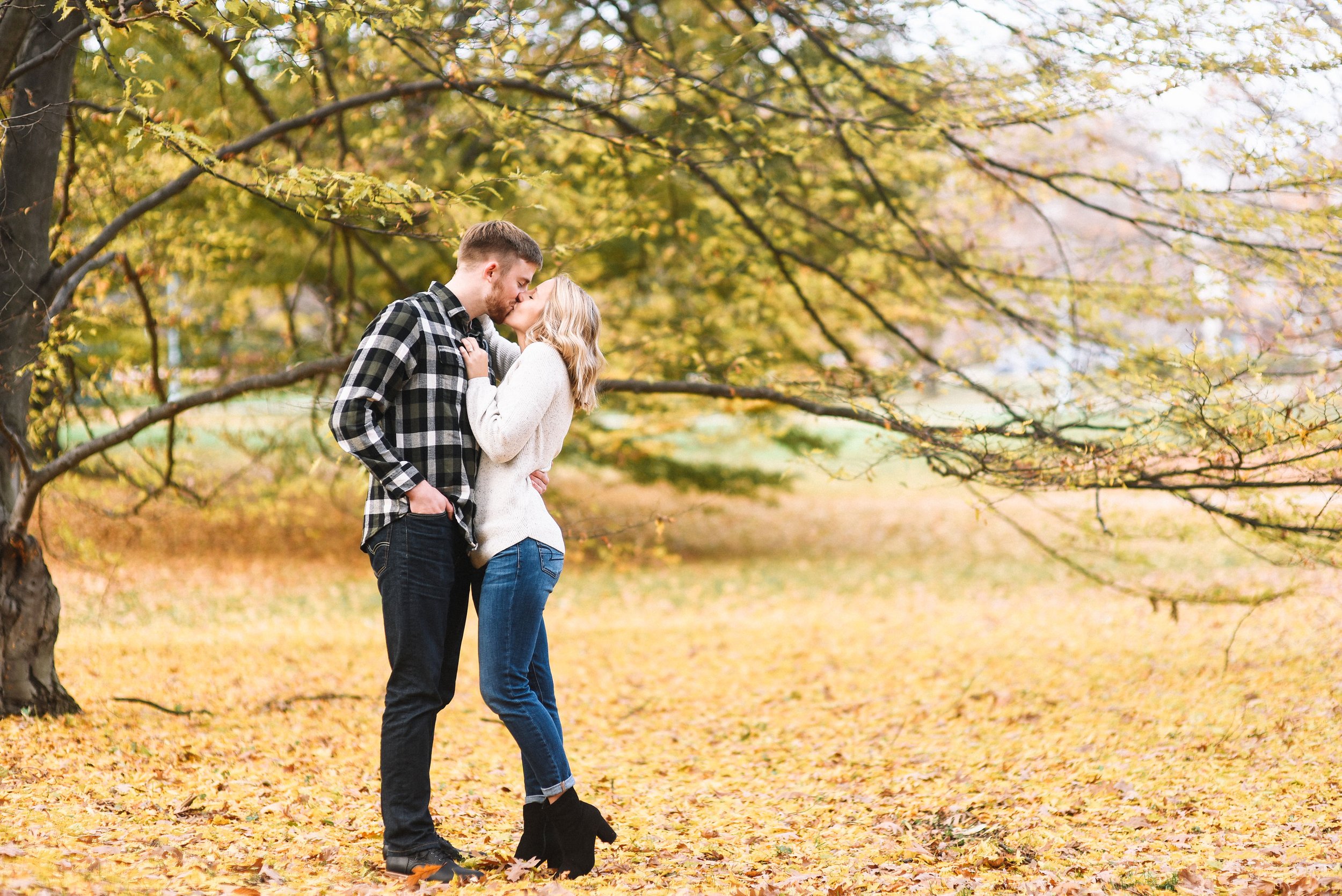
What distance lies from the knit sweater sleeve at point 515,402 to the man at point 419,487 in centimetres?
11

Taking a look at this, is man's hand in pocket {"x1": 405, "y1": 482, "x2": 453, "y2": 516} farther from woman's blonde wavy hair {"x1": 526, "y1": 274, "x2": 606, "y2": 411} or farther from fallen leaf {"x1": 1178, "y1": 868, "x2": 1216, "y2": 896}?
fallen leaf {"x1": 1178, "y1": 868, "x2": 1216, "y2": 896}

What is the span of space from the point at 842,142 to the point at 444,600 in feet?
13.8

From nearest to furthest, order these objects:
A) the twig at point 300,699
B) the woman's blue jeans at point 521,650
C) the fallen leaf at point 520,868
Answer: the woman's blue jeans at point 521,650 < the fallen leaf at point 520,868 < the twig at point 300,699

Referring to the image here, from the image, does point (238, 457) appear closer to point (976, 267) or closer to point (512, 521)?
point (976, 267)

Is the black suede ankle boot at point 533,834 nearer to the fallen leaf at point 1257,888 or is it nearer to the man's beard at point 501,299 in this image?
the man's beard at point 501,299

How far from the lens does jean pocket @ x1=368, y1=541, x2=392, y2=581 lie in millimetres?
2854

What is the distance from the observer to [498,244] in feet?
9.89

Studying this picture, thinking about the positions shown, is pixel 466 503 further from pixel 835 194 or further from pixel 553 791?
pixel 835 194

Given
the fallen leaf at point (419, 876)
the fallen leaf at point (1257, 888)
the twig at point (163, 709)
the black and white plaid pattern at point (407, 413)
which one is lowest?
the twig at point (163, 709)

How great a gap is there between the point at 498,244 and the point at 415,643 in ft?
3.85

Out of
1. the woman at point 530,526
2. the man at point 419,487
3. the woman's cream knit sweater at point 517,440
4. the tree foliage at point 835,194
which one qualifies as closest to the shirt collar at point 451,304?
the man at point 419,487

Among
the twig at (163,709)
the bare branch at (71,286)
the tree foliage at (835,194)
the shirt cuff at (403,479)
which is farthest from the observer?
the twig at (163,709)

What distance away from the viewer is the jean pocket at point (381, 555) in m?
2.85

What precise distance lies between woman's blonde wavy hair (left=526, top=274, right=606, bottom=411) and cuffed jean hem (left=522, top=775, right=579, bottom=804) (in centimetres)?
112
